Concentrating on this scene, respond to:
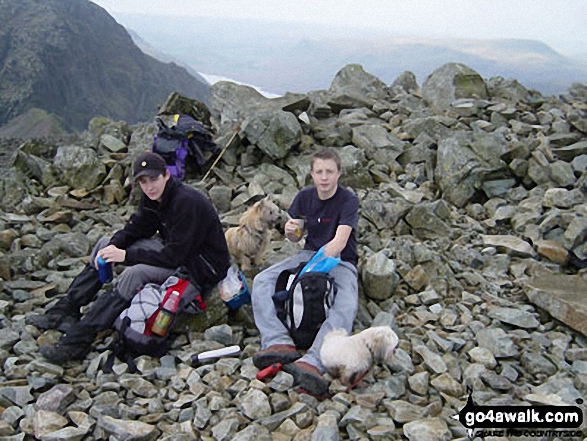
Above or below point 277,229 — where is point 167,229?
above

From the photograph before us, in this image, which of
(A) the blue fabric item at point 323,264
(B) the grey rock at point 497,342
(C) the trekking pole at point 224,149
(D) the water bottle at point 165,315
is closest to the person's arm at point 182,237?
(D) the water bottle at point 165,315

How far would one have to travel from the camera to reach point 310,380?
4.47 meters

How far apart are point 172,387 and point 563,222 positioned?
7400 mm

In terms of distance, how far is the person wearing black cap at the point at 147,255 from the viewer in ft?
17.1

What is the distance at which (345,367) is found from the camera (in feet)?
15.0

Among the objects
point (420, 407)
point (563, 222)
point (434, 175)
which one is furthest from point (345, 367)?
point (434, 175)

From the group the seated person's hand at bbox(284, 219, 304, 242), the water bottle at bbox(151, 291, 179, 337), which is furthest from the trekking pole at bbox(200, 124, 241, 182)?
the water bottle at bbox(151, 291, 179, 337)

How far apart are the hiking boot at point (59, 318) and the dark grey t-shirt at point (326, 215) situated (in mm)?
3208

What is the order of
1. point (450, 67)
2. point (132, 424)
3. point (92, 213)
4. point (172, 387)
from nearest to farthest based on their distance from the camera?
point (132, 424) < point (172, 387) < point (92, 213) < point (450, 67)

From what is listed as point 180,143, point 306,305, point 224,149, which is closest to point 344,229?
point 306,305

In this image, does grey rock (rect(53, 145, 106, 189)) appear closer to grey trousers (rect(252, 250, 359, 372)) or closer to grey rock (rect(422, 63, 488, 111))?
grey trousers (rect(252, 250, 359, 372))

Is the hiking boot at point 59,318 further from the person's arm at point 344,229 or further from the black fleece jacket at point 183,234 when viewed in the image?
the person's arm at point 344,229

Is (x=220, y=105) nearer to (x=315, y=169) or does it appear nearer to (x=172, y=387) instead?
(x=315, y=169)

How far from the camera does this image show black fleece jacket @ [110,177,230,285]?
539cm
